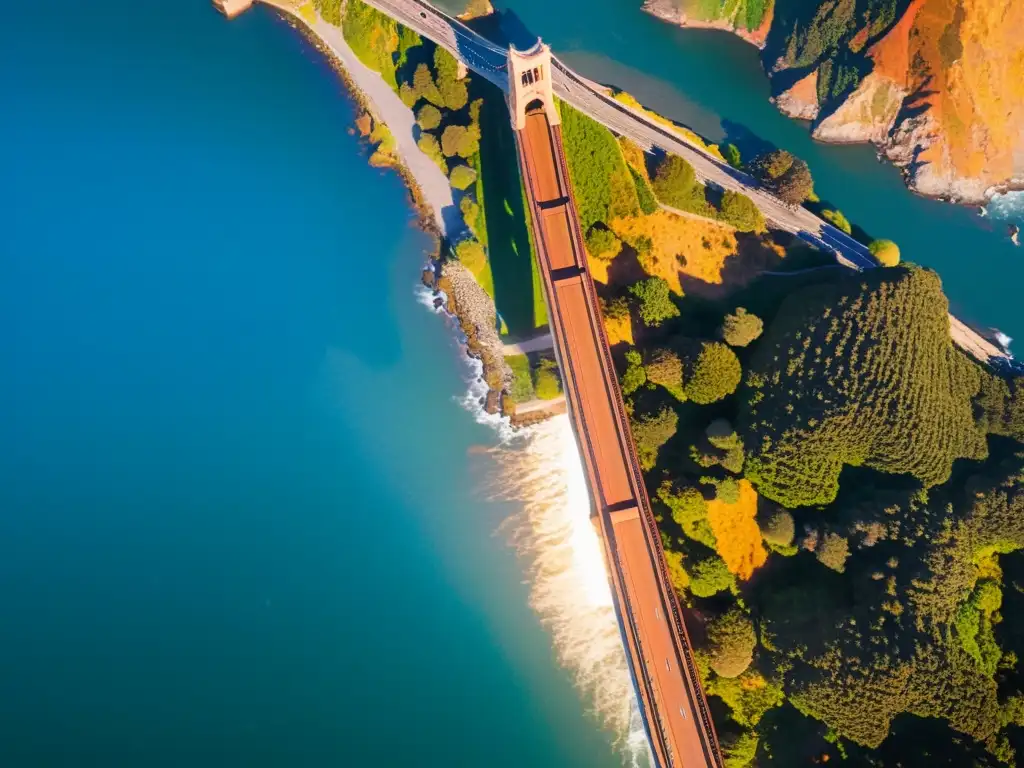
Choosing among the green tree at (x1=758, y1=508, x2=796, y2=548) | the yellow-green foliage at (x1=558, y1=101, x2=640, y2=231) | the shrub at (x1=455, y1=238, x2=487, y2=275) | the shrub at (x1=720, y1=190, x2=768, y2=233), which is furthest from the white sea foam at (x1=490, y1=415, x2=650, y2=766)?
the shrub at (x1=720, y1=190, x2=768, y2=233)

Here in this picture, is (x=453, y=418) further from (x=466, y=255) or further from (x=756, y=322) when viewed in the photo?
(x=756, y=322)

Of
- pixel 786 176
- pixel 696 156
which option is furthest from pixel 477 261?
pixel 786 176

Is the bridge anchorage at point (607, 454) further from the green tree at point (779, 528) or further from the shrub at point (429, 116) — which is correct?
the shrub at point (429, 116)

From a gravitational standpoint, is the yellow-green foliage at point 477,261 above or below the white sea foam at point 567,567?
above

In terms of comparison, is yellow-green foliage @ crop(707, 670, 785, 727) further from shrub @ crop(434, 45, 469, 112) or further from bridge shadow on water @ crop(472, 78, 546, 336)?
shrub @ crop(434, 45, 469, 112)

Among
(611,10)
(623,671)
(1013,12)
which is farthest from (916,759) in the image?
(611,10)

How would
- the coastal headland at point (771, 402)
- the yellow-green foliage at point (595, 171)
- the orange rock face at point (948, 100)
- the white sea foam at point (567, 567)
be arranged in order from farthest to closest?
the white sea foam at point (567, 567) → the yellow-green foliage at point (595, 171) → the orange rock face at point (948, 100) → the coastal headland at point (771, 402)

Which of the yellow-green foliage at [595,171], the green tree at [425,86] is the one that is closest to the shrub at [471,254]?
the yellow-green foliage at [595,171]
